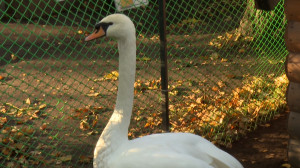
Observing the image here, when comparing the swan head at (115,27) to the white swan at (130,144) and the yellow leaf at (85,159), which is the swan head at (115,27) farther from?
the yellow leaf at (85,159)

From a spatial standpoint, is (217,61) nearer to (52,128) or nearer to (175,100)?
(175,100)

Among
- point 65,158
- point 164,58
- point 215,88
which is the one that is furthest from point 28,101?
point 215,88

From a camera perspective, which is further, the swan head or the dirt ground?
the dirt ground

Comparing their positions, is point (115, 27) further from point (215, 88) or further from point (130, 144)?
point (215, 88)

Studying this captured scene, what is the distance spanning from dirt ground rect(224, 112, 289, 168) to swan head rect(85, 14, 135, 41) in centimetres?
192

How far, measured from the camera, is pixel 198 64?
628 centimetres

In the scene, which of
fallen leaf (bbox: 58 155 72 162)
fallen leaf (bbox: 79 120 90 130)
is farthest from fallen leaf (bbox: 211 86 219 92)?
fallen leaf (bbox: 58 155 72 162)

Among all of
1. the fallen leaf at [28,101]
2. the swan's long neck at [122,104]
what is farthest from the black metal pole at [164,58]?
the fallen leaf at [28,101]

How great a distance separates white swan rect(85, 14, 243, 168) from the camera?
8.34ft

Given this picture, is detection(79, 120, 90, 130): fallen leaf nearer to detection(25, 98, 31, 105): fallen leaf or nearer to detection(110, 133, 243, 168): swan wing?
detection(25, 98, 31, 105): fallen leaf

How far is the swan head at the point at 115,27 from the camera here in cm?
274

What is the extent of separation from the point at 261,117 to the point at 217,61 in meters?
1.86

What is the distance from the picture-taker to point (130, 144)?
2.75 metres

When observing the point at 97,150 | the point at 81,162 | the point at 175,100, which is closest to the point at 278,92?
the point at 175,100
